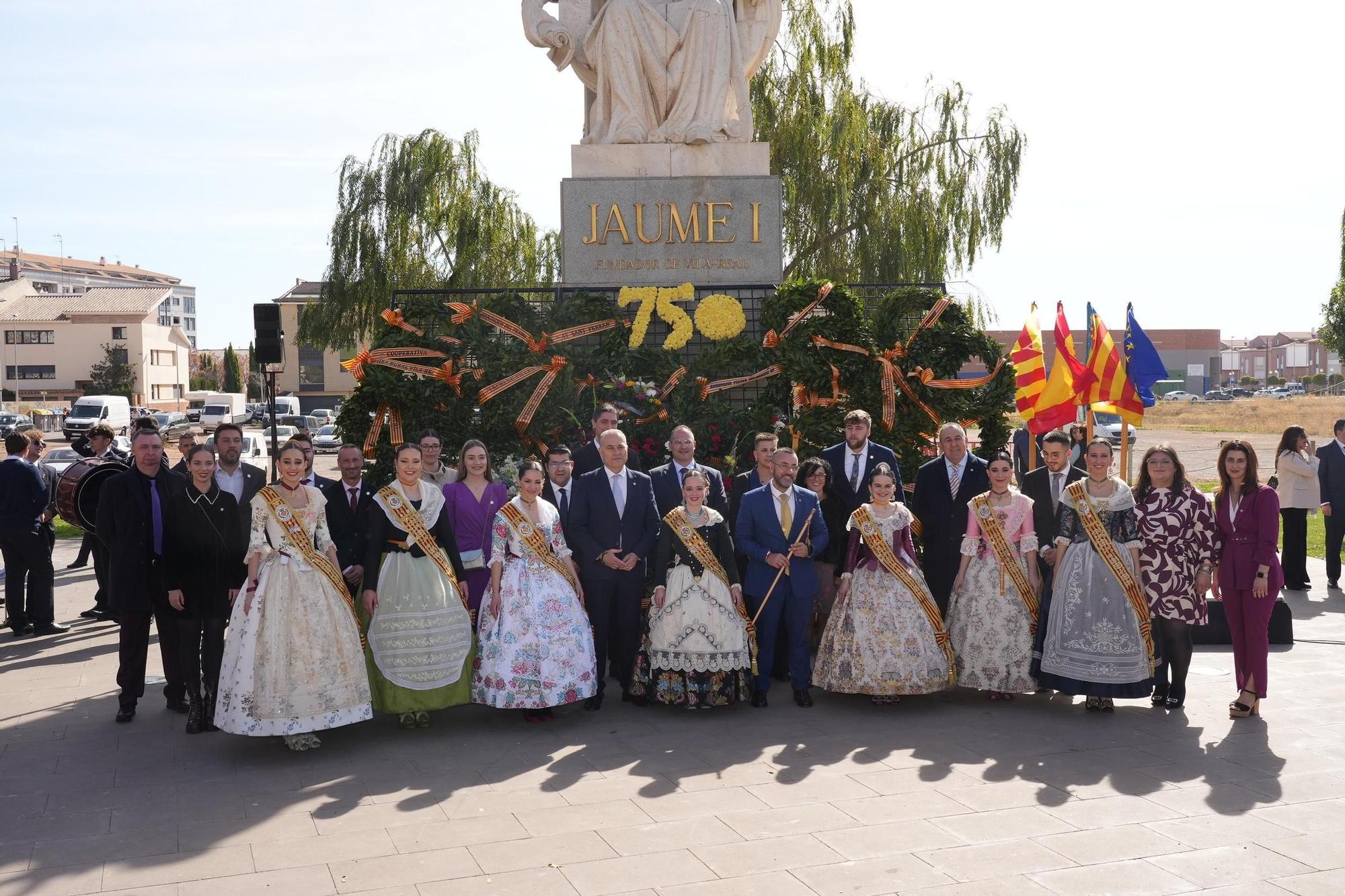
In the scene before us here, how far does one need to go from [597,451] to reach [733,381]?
171 cm

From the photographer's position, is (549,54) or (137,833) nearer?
(137,833)

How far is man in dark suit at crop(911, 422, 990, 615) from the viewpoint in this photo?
7.96 metres

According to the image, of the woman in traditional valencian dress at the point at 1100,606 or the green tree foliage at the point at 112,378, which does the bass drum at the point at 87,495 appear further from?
the green tree foliage at the point at 112,378

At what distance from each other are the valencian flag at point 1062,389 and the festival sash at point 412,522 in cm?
568

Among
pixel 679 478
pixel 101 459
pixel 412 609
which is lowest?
pixel 412 609

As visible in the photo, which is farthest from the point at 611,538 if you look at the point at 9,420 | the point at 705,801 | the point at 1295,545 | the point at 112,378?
the point at 112,378

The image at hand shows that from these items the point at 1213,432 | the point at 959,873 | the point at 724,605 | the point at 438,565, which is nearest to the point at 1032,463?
the point at 724,605

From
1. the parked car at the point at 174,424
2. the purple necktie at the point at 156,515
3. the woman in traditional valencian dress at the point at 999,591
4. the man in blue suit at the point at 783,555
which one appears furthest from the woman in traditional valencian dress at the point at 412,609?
the parked car at the point at 174,424

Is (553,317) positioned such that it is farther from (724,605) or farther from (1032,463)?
(1032,463)

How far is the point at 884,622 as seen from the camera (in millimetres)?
7117

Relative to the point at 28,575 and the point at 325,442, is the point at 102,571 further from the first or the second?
the point at 325,442

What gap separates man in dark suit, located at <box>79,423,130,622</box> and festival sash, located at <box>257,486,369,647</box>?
11.5 ft

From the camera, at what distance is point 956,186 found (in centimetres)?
2025

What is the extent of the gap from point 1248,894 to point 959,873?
1034 millimetres
